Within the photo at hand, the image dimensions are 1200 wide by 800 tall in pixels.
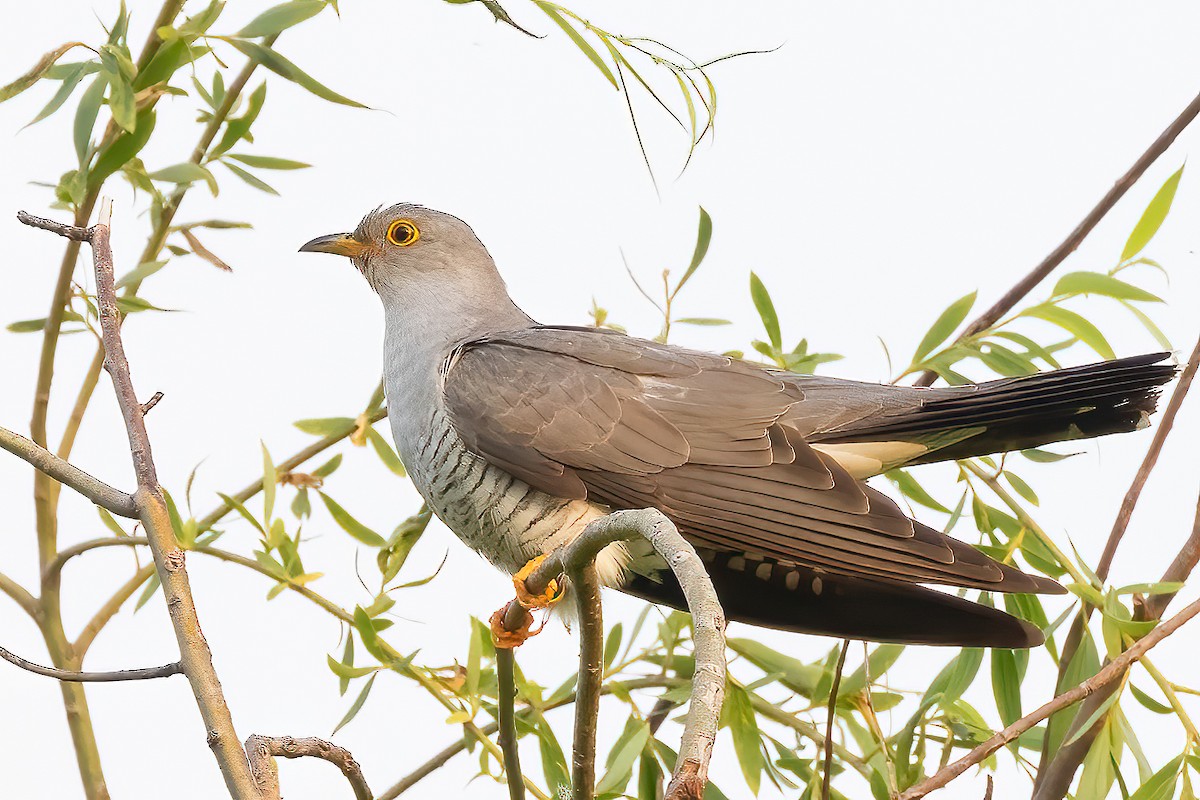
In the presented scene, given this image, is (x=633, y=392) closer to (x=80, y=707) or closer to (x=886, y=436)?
(x=886, y=436)

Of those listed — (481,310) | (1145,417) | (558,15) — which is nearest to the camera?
(558,15)

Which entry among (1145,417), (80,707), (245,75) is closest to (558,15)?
(245,75)

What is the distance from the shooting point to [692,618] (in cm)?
85

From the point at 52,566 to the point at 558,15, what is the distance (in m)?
0.92

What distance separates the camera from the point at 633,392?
1.71 meters

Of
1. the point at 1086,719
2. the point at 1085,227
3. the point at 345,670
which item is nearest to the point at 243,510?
the point at 345,670

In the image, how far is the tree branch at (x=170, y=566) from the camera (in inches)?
37.2

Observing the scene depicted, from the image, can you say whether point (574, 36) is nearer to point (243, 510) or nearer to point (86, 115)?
point (86, 115)

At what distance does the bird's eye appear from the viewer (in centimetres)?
214

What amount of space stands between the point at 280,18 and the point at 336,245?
765mm

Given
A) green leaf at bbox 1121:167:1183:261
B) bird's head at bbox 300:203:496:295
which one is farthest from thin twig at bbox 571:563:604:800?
bird's head at bbox 300:203:496:295

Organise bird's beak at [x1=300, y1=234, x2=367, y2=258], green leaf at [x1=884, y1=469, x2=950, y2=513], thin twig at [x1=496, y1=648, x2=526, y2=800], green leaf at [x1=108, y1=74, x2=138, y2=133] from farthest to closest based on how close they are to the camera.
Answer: bird's beak at [x1=300, y1=234, x2=367, y2=258], green leaf at [x1=884, y1=469, x2=950, y2=513], green leaf at [x1=108, y1=74, x2=138, y2=133], thin twig at [x1=496, y1=648, x2=526, y2=800]

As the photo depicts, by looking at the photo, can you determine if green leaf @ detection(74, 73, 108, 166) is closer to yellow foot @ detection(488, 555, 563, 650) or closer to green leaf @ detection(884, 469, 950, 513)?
yellow foot @ detection(488, 555, 563, 650)

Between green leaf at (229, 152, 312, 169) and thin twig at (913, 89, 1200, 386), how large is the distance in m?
0.91
